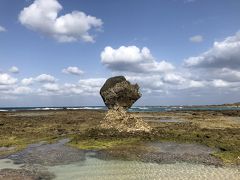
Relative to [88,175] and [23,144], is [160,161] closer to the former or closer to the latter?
[88,175]

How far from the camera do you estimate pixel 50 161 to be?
952 inches

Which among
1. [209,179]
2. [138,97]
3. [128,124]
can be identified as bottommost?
[209,179]

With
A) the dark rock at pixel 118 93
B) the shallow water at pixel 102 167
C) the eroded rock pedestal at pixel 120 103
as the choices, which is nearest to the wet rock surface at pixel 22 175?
the shallow water at pixel 102 167

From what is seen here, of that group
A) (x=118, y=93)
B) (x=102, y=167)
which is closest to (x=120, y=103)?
(x=118, y=93)

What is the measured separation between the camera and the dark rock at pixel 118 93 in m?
39.4

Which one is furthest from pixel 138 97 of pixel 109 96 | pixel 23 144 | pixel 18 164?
pixel 18 164

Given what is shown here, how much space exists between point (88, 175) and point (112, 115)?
1839 centimetres

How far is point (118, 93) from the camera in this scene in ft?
129

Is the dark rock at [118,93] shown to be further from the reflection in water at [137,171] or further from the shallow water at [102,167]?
the reflection in water at [137,171]

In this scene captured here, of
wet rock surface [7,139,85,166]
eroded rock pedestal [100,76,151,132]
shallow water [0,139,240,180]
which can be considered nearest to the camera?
shallow water [0,139,240,180]

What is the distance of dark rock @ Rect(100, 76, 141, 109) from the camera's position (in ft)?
129

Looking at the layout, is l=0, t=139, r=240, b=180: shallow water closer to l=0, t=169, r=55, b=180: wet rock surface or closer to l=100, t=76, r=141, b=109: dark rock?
l=0, t=169, r=55, b=180: wet rock surface

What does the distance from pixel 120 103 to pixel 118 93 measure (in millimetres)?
1258

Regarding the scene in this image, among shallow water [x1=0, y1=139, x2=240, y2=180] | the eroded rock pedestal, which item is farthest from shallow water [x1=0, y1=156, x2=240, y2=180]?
the eroded rock pedestal
